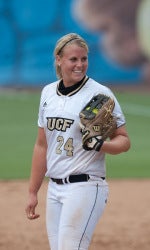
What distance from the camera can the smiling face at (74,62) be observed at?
5531 mm

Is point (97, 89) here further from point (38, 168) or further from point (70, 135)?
point (38, 168)

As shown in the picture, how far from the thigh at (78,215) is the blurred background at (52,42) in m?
17.5

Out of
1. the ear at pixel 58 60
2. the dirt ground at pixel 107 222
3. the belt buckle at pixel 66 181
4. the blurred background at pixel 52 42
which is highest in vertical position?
the blurred background at pixel 52 42

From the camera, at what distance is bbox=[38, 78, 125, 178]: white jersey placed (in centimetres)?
551

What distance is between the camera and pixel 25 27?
23.1 meters

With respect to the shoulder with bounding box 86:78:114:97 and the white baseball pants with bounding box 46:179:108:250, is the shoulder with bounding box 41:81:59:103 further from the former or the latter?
the white baseball pants with bounding box 46:179:108:250

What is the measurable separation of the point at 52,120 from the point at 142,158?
7481 millimetres

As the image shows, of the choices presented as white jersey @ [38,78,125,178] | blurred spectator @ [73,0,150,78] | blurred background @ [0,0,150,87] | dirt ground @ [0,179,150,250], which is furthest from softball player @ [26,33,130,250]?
blurred spectator @ [73,0,150,78]

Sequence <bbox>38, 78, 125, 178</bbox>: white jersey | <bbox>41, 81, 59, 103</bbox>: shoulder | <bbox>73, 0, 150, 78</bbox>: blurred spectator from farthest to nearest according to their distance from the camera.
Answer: <bbox>73, 0, 150, 78</bbox>: blurred spectator, <bbox>41, 81, 59, 103</bbox>: shoulder, <bbox>38, 78, 125, 178</bbox>: white jersey

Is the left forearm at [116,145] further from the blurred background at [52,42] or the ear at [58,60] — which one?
the blurred background at [52,42]

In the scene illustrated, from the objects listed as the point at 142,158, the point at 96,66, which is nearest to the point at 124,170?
the point at 142,158

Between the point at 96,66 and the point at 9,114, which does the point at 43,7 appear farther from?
the point at 9,114

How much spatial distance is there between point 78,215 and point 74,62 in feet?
3.43

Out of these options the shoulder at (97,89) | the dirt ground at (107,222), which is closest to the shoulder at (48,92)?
the shoulder at (97,89)
